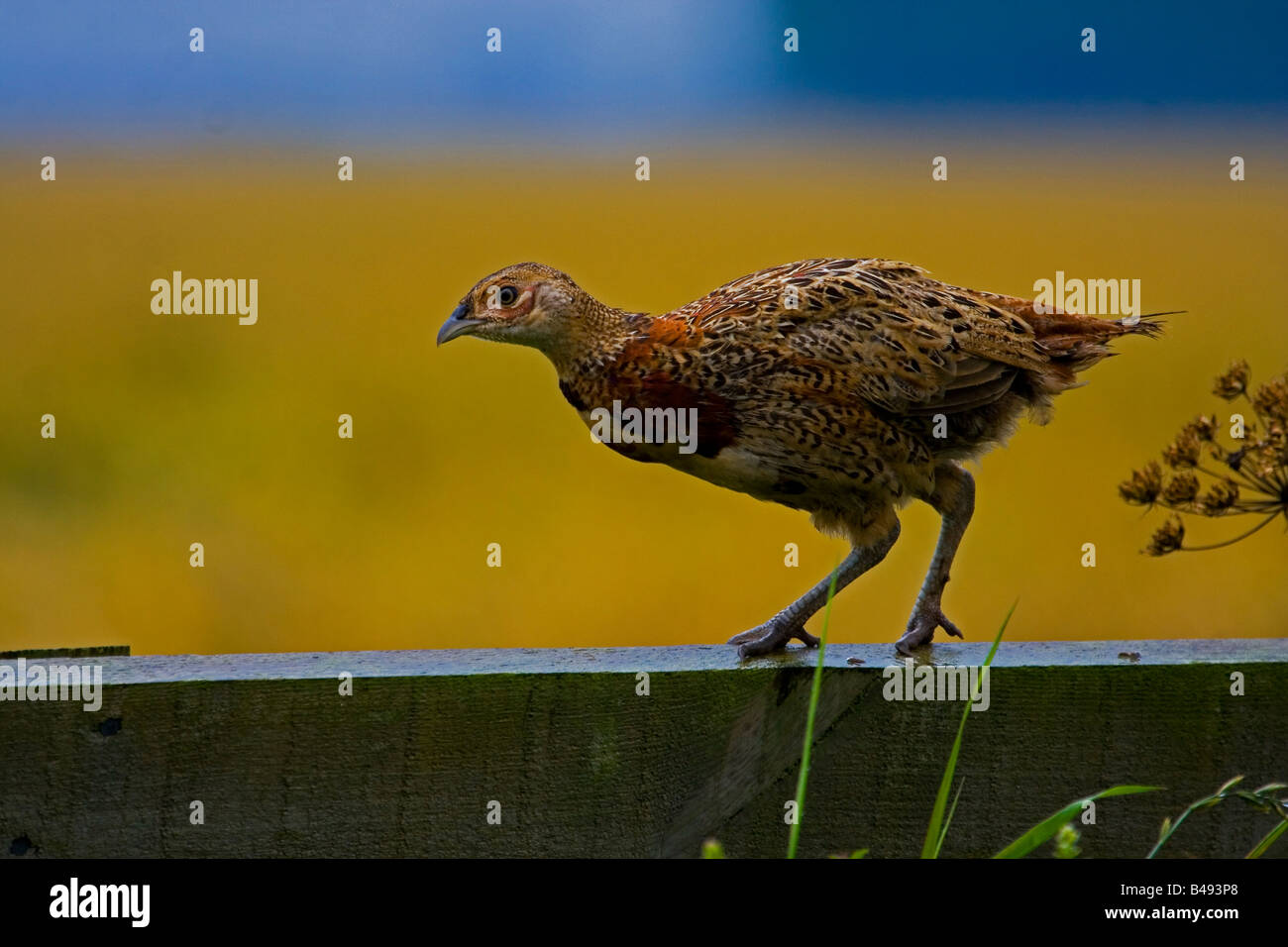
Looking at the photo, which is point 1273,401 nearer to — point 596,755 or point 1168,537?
point 1168,537

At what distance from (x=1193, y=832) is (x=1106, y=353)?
5.15ft

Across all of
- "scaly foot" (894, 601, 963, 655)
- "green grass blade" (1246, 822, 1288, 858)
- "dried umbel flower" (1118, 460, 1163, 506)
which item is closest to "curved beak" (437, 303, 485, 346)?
"scaly foot" (894, 601, 963, 655)

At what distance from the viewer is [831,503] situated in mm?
3723

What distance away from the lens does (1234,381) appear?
304cm

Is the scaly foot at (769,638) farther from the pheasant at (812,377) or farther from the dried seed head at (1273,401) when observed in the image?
the dried seed head at (1273,401)

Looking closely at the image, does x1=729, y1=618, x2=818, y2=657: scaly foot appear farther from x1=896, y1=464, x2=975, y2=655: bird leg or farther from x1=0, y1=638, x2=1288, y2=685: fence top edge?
x1=896, y1=464, x2=975, y2=655: bird leg

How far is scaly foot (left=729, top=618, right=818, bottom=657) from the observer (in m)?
3.06

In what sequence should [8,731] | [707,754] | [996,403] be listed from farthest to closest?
[996,403], [707,754], [8,731]

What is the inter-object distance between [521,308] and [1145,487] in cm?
141

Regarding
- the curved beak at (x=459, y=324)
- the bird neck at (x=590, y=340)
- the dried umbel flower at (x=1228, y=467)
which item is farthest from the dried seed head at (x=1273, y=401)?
the curved beak at (x=459, y=324)

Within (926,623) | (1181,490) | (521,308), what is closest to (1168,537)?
(1181,490)

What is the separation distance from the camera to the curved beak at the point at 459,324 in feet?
11.0

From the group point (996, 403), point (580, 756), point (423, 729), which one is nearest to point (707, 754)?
point (580, 756)

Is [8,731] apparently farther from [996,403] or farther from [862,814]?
[996,403]
